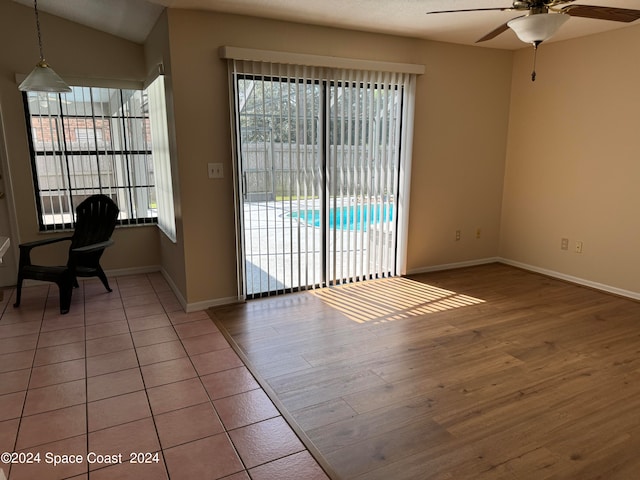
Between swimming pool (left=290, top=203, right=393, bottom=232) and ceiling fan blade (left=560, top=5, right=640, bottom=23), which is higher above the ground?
ceiling fan blade (left=560, top=5, right=640, bottom=23)

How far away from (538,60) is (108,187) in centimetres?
484

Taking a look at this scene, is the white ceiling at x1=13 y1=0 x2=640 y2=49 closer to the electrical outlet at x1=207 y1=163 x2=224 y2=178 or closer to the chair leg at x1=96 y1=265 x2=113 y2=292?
the electrical outlet at x1=207 y1=163 x2=224 y2=178

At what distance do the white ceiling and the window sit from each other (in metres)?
0.74

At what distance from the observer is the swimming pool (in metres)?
4.02

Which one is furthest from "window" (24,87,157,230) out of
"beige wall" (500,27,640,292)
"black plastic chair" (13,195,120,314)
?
"beige wall" (500,27,640,292)

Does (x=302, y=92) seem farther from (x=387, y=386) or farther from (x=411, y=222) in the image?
(x=387, y=386)

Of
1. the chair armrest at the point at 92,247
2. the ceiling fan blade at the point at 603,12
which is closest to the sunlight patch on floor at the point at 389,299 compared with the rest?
the chair armrest at the point at 92,247

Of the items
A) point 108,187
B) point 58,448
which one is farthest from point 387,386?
point 108,187

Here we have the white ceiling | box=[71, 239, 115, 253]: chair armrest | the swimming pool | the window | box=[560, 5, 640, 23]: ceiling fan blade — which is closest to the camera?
box=[560, 5, 640, 23]: ceiling fan blade

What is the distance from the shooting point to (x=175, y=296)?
4.08 metres

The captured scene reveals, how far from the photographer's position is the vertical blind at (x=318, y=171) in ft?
12.0

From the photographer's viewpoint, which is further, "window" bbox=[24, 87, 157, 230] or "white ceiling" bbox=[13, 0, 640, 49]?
"window" bbox=[24, 87, 157, 230]

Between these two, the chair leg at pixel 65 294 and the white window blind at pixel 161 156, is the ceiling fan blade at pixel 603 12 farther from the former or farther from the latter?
the chair leg at pixel 65 294

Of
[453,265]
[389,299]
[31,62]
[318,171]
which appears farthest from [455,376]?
[31,62]
